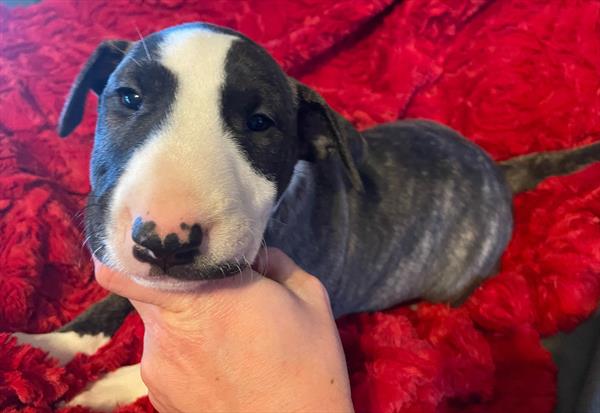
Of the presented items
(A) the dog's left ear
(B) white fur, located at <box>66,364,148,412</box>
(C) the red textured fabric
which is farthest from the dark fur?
(B) white fur, located at <box>66,364,148,412</box>

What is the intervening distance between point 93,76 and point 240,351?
979mm

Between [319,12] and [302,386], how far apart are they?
209cm

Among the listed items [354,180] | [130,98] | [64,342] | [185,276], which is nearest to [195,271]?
[185,276]

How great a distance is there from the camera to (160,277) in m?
1.20

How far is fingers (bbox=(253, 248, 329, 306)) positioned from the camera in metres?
1.50

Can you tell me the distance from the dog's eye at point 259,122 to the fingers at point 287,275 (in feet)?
1.01

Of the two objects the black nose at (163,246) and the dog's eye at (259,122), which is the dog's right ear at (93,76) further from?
the black nose at (163,246)

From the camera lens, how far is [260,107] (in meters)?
1.46

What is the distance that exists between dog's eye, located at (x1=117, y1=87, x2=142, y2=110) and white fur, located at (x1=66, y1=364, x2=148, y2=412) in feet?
2.82

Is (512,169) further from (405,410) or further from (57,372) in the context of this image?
(57,372)

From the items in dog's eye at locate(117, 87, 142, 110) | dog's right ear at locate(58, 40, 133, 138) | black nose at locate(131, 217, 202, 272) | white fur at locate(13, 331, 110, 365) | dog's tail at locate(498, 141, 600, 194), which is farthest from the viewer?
dog's tail at locate(498, 141, 600, 194)

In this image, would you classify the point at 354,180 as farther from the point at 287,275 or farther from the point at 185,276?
the point at 185,276

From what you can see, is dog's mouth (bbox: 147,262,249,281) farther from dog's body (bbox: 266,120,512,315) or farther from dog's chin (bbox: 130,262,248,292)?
dog's body (bbox: 266,120,512,315)

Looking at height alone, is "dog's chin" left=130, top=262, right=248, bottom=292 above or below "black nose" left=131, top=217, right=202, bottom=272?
below
